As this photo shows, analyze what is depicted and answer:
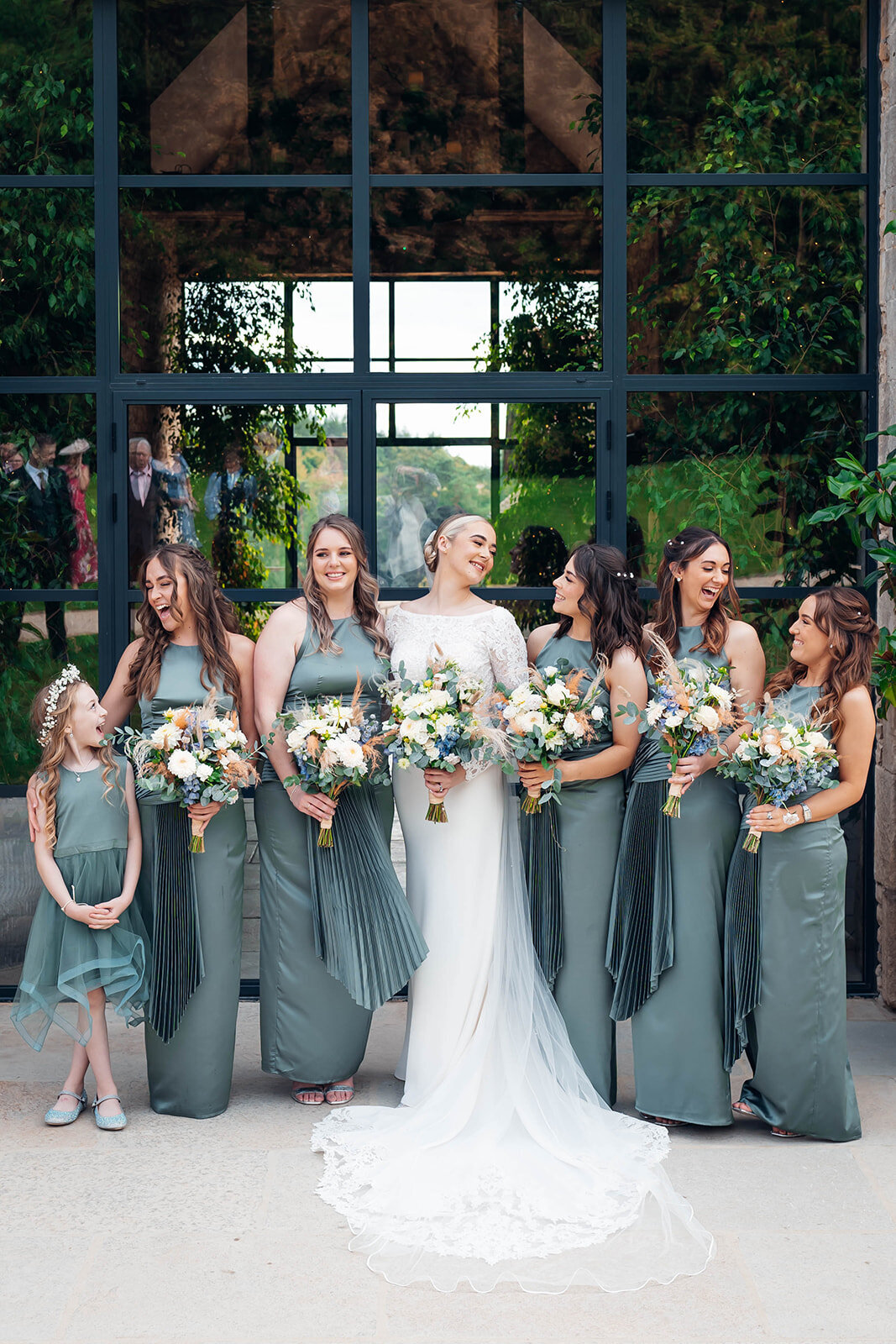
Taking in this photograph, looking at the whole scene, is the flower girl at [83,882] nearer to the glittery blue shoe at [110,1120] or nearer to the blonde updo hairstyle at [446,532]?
the glittery blue shoe at [110,1120]

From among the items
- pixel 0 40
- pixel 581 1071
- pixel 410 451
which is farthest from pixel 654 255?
pixel 581 1071

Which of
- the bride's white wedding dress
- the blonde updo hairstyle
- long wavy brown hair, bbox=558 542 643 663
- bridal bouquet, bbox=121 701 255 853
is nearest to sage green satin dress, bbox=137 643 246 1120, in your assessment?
bridal bouquet, bbox=121 701 255 853

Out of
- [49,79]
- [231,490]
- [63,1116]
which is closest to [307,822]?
[63,1116]

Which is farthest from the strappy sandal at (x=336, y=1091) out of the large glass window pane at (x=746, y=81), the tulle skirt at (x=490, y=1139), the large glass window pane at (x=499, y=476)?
the large glass window pane at (x=746, y=81)

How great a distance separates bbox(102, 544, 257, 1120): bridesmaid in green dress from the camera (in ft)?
14.0

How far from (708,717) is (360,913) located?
1.29m

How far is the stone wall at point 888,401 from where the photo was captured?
527 cm

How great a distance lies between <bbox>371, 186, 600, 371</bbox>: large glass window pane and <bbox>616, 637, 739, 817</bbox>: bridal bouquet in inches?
77.0

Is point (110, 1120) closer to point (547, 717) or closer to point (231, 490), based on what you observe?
point (547, 717)

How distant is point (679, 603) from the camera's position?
433 cm

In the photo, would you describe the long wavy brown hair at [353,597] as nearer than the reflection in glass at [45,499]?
Yes

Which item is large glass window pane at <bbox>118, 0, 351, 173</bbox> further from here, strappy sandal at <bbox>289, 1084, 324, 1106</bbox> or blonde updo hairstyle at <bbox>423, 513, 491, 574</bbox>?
strappy sandal at <bbox>289, 1084, 324, 1106</bbox>

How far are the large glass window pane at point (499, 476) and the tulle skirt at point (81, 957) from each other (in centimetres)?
200

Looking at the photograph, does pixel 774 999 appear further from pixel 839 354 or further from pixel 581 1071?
pixel 839 354
